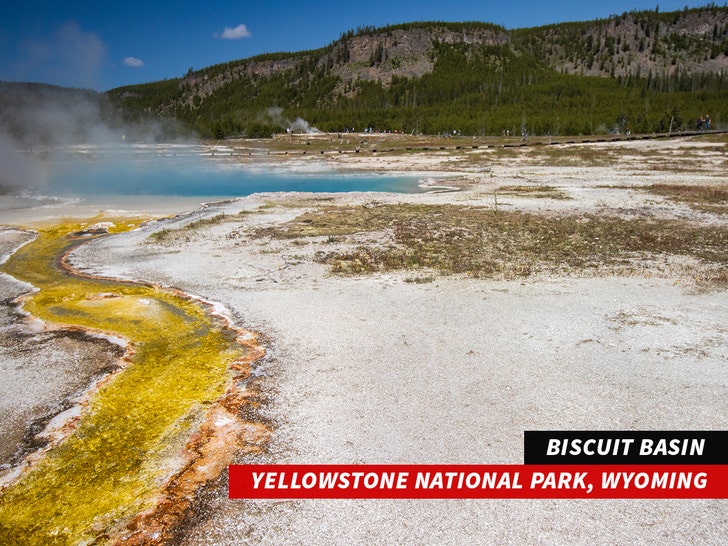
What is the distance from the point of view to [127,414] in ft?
21.7

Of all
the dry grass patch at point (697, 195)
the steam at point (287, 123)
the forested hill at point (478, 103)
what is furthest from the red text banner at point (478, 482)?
the steam at point (287, 123)

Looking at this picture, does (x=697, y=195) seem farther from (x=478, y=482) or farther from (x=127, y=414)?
(x=127, y=414)

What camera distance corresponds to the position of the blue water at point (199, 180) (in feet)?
110

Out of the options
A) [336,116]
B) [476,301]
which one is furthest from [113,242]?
[336,116]

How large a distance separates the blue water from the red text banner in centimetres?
2621

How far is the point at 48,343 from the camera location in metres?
8.79

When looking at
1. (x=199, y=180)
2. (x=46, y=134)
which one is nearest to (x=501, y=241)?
(x=199, y=180)

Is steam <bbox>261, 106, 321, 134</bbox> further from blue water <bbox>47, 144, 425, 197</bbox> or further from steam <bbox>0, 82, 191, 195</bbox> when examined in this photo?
blue water <bbox>47, 144, 425, 197</bbox>

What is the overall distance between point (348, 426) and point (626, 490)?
2996 millimetres

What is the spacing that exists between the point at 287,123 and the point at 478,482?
461 feet

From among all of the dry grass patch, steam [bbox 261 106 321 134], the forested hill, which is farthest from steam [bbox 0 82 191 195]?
steam [bbox 261 106 321 134]

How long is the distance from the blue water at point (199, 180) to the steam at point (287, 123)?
66.0m

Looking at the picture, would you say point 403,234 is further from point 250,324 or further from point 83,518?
point 83,518

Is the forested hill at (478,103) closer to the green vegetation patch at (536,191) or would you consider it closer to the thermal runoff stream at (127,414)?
the green vegetation patch at (536,191)
